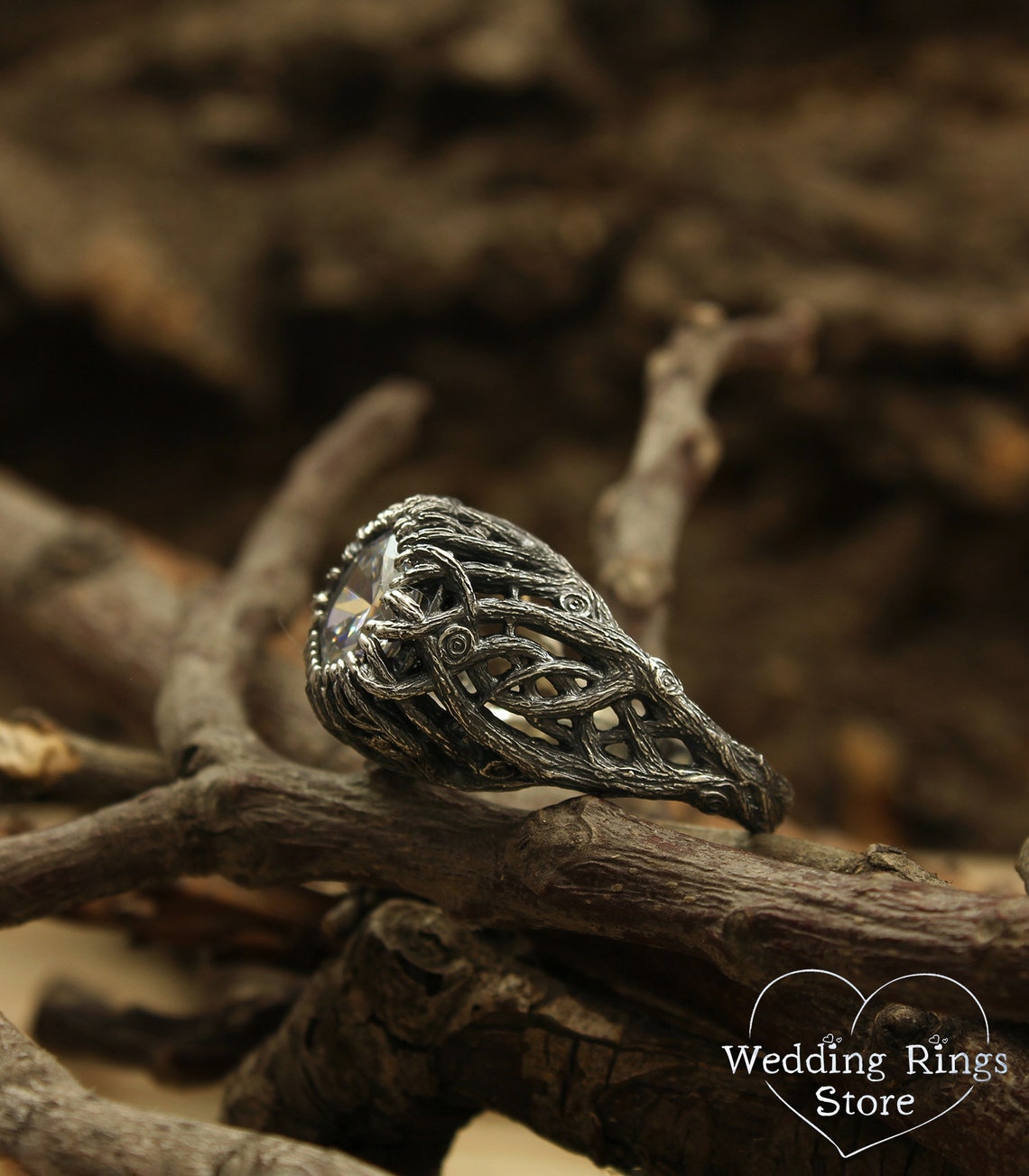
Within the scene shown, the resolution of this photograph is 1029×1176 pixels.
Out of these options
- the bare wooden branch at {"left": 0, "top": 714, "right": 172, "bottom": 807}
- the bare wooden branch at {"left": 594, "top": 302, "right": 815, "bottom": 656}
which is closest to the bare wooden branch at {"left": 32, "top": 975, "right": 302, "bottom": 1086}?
the bare wooden branch at {"left": 0, "top": 714, "right": 172, "bottom": 807}

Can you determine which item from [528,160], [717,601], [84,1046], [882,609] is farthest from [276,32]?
[84,1046]

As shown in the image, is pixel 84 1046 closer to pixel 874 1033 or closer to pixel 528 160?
pixel 874 1033

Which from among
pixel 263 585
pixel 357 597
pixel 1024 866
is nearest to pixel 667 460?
pixel 263 585

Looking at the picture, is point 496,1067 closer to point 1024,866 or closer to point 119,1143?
point 119,1143

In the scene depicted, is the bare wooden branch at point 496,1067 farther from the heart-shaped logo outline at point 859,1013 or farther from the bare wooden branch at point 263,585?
the bare wooden branch at point 263,585

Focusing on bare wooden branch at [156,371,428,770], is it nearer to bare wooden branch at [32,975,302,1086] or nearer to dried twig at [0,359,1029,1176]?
dried twig at [0,359,1029,1176]

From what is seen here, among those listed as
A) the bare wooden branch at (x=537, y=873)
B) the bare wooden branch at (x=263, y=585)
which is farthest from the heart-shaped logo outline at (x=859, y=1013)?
the bare wooden branch at (x=263, y=585)

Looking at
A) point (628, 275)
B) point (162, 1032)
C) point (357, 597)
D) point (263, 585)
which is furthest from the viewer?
point (628, 275)
